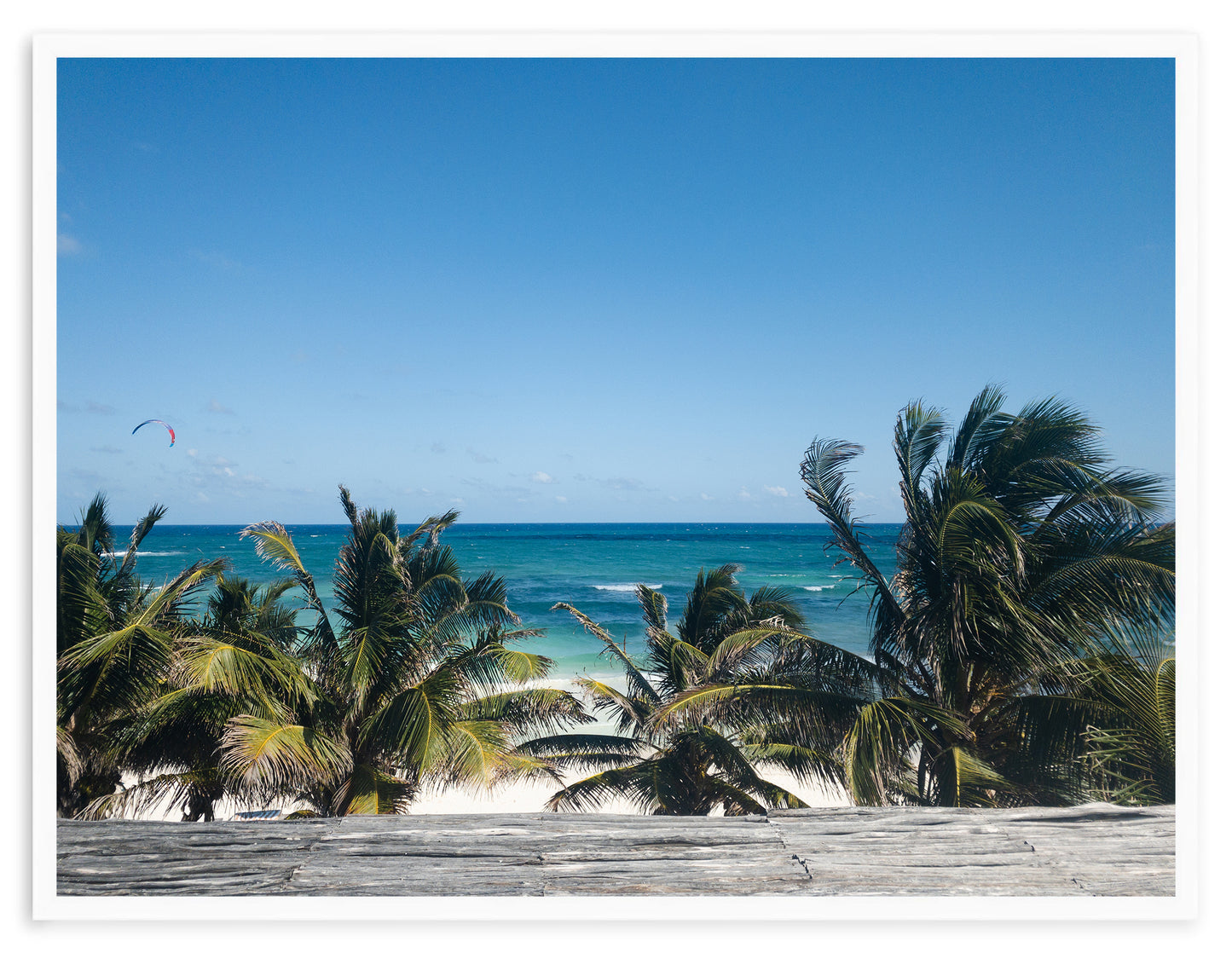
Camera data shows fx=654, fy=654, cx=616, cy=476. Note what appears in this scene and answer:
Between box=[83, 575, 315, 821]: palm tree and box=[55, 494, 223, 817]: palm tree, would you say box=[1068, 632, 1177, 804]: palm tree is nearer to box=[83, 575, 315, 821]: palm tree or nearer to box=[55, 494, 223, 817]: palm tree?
box=[83, 575, 315, 821]: palm tree

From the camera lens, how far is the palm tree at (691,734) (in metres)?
3.58

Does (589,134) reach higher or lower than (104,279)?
higher

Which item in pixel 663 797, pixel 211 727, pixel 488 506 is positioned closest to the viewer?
pixel 211 727

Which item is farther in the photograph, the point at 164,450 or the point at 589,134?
the point at 164,450

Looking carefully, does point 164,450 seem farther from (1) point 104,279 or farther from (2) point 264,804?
(2) point 264,804

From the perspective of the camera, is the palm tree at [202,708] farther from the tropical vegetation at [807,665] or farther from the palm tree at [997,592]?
the palm tree at [997,592]

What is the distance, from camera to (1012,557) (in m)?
2.90

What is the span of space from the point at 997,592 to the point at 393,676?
3.12 metres
